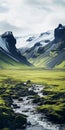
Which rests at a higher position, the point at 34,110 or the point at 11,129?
the point at 34,110

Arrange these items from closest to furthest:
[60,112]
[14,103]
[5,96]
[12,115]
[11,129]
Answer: [11,129] → [12,115] → [60,112] → [14,103] → [5,96]

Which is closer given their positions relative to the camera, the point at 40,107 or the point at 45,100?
the point at 40,107

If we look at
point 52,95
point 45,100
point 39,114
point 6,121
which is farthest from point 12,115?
point 52,95

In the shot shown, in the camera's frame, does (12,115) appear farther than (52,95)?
No

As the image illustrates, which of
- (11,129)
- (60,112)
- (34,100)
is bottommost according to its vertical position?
(11,129)

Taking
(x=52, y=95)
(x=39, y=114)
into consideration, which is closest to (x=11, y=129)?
(x=39, y=114)

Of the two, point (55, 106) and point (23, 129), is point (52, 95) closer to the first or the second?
point (55, 106)

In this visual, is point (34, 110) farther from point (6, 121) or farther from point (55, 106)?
point (6, 121)

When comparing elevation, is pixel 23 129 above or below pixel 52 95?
below

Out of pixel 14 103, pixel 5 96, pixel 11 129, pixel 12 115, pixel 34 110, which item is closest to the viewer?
pixel 11 129
